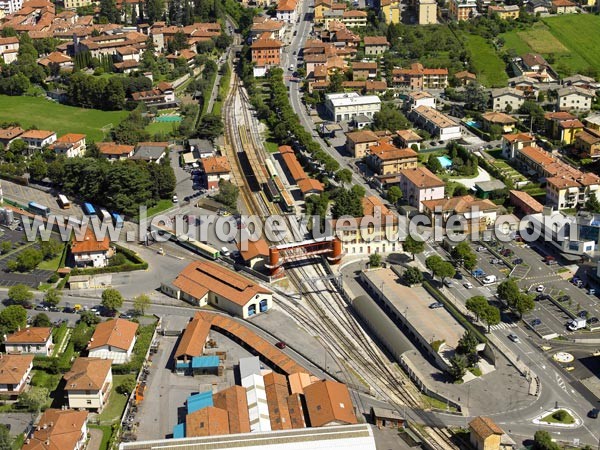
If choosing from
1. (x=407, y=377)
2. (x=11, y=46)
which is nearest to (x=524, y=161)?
(x=407, y=377)

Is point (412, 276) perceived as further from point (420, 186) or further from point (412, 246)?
point (420, 186)

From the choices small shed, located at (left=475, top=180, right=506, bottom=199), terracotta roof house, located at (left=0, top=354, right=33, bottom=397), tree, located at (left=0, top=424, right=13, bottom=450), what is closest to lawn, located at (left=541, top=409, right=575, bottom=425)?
tree, located at (left=0, top=424, right=13, bottom=450)

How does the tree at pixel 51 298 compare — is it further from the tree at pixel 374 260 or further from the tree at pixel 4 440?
the tree at pixel 374 260

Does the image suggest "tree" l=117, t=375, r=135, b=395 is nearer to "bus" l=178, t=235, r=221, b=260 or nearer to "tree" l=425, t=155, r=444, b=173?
"bus" l=178, t=235, r=221, b=260

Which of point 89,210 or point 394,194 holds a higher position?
point 394,194

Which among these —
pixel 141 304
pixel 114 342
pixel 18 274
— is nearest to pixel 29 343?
pixel 114 342

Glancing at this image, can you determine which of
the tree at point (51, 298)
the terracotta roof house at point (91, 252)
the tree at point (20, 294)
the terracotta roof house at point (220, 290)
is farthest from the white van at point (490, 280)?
the tree at point (20, 294)

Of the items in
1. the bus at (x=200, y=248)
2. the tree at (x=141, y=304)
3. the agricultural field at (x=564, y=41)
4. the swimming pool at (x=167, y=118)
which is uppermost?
the agricultural field at (x=564, y=41)
